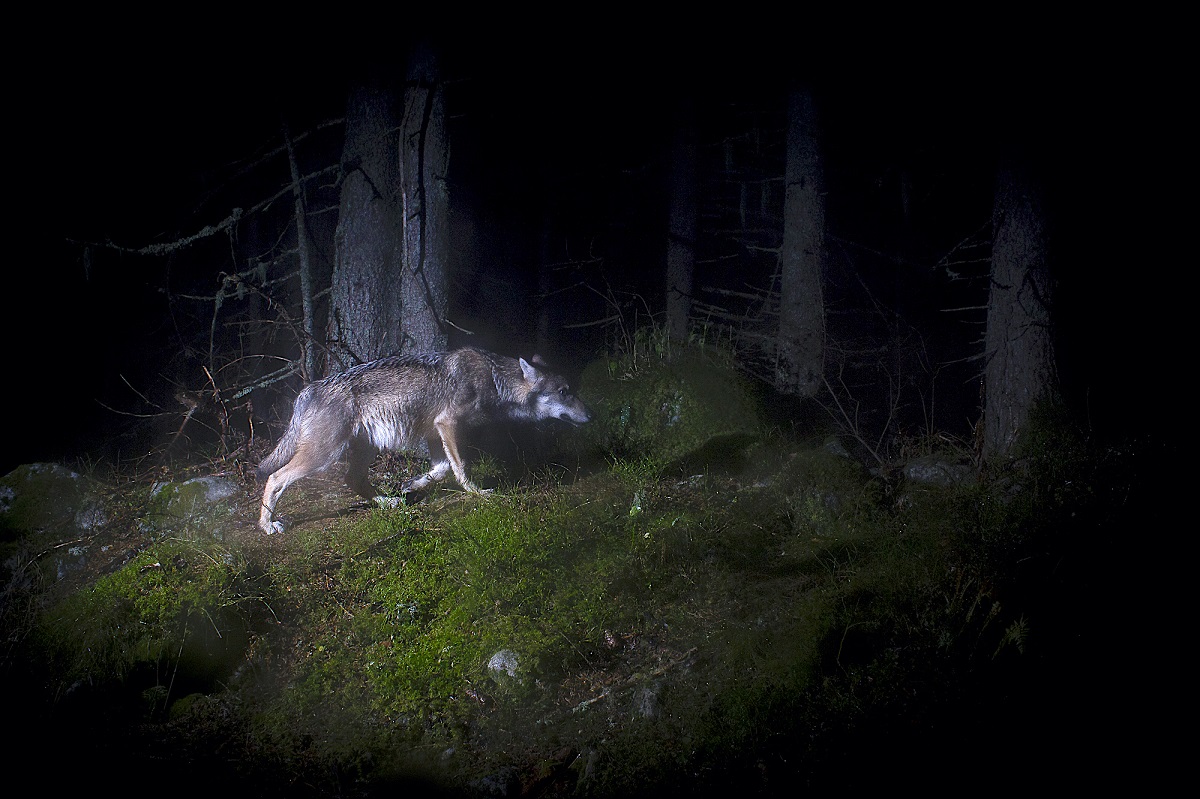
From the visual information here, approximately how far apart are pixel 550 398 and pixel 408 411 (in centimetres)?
172

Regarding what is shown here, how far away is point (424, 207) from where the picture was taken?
27.3ft

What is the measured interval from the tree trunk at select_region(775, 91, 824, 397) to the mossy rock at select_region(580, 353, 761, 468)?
1.93 metres

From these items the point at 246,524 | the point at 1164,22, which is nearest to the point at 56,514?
the point at 246,524

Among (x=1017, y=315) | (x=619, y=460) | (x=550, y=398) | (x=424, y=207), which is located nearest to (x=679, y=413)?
(x=619, y=460)

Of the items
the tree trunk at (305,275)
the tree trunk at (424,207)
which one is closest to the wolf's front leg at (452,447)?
the tree trunk at (424,207)

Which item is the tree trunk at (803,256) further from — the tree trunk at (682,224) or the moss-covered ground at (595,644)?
the moss-covered ground at (595,644)

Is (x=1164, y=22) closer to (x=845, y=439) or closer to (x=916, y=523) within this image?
(x=845, y=439)

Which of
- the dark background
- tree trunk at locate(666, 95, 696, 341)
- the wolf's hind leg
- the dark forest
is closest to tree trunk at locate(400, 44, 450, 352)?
the dark forest

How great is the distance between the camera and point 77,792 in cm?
429

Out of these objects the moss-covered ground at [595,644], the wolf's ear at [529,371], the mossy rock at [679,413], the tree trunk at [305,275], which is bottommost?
the moss-covered ground at [595,644]

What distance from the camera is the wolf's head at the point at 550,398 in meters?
8.04

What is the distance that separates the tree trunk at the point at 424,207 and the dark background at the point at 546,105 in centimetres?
36

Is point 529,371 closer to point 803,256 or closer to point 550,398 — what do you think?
point 550,398

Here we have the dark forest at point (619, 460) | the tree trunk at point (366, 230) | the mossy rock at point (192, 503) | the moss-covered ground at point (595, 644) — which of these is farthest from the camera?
the tree trunk at point (366, 230)
